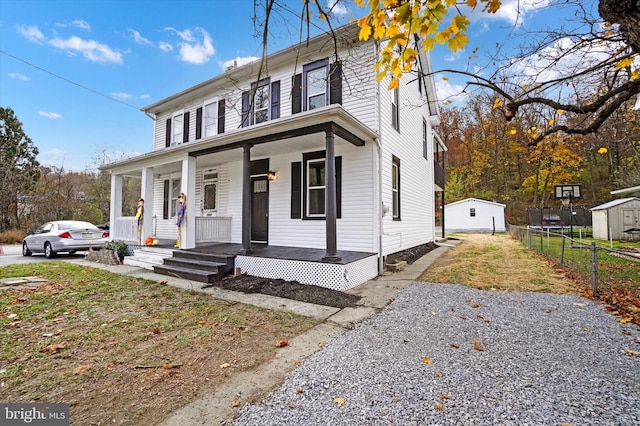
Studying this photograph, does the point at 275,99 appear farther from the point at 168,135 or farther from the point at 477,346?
the point at 477,346

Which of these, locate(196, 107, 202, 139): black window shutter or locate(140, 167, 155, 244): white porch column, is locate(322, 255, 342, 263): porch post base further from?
locate(196, 107, 202, 139): black window shutter

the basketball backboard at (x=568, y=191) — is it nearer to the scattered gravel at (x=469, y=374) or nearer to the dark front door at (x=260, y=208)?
the scattered gravel at (x=469, y=374)

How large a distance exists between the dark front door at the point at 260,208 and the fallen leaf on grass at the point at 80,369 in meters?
6.43

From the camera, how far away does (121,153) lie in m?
23.2

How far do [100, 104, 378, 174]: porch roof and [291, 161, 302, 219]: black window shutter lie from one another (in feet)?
2.25

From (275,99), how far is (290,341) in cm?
773

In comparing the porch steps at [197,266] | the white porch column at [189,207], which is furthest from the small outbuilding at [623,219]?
the white porch column at [189,207]

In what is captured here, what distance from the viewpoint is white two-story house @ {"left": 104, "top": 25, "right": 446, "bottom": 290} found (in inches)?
256

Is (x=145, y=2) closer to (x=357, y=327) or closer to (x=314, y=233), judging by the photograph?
(x=314, y=233)

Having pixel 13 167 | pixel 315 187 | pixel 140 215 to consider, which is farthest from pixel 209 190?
pixel 13 167

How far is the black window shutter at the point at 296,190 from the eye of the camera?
8406 mm

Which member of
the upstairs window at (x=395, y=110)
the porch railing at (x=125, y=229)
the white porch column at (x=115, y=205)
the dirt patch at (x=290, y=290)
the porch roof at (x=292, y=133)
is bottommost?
the dirt patch at (x=290, y=290)

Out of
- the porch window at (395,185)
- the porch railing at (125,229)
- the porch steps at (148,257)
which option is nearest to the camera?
the porch steps at (148,257)

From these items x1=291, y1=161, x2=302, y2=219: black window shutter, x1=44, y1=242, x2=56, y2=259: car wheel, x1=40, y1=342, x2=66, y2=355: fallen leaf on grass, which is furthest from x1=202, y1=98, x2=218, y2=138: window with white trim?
x1=40, y1=342, x2=66, y2=355: fallen leaf on grass
